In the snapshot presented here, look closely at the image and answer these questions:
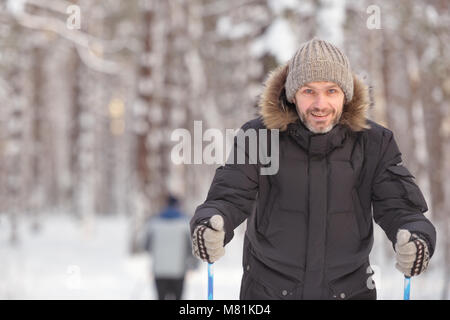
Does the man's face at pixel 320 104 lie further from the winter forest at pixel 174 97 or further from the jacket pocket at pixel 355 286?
the jacket pocket at pixel 355 286

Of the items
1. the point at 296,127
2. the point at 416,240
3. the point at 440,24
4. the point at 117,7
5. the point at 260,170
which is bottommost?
the point at 416,240

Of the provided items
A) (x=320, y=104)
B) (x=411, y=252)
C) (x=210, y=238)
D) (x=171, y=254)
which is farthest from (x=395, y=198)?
(x=171, y=254)

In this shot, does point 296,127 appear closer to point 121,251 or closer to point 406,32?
point 406,32

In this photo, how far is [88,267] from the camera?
632 inches

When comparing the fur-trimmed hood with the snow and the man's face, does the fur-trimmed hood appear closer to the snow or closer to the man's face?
the man's face

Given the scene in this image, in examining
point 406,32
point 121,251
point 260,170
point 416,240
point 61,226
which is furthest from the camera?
point 61,226

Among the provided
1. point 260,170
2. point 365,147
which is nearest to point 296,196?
point 260,170

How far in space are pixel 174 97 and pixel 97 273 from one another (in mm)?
5193

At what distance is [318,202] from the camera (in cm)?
313

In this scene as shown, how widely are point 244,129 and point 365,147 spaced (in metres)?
0.57

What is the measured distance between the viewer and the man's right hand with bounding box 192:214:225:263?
121 inches

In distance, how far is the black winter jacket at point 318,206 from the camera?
10.2ft

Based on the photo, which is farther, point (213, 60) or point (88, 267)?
point (213, 60)

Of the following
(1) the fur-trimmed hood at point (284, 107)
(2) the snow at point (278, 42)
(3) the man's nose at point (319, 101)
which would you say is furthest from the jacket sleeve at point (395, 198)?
(2) the snow at point (278, 42)
